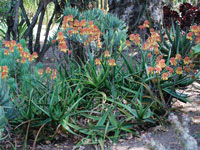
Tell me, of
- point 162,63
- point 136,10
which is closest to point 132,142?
point 162,63

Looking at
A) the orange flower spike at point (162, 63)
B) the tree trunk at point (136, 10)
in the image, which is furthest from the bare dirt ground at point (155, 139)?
the tree trunk at point (136, 10)

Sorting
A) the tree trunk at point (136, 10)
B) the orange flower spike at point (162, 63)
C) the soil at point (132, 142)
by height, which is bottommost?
the soil at point (132, 142)

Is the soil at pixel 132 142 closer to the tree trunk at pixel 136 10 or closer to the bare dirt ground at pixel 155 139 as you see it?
the bare dirt ground at pixel 155 139

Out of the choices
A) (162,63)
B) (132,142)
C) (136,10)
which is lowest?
(132,142)

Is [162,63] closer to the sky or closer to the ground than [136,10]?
closer to the ground

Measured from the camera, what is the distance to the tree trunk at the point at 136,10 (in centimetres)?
707

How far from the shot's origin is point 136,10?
720 cm

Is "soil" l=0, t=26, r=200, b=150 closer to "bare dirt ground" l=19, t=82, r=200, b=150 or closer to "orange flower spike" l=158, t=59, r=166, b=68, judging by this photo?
"bare dirt ground" l=19, t=82, r=200, b=150

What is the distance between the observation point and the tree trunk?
23.2 feet

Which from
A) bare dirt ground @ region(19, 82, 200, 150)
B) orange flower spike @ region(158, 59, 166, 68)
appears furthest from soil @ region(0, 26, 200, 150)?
orange flower spike @ region(158, 59, 166, 68)

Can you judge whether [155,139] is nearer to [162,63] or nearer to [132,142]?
[132,142]

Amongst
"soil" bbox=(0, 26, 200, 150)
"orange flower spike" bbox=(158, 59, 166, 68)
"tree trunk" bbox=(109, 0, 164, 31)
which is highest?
"tree trunk" bbox=(109, 0, 164, 31)

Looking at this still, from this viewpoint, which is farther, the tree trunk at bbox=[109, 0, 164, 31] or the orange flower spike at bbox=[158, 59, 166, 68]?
the tree trunk at bbox=[109, 0, 164, 31]

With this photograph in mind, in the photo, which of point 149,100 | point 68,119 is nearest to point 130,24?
point 149,100
